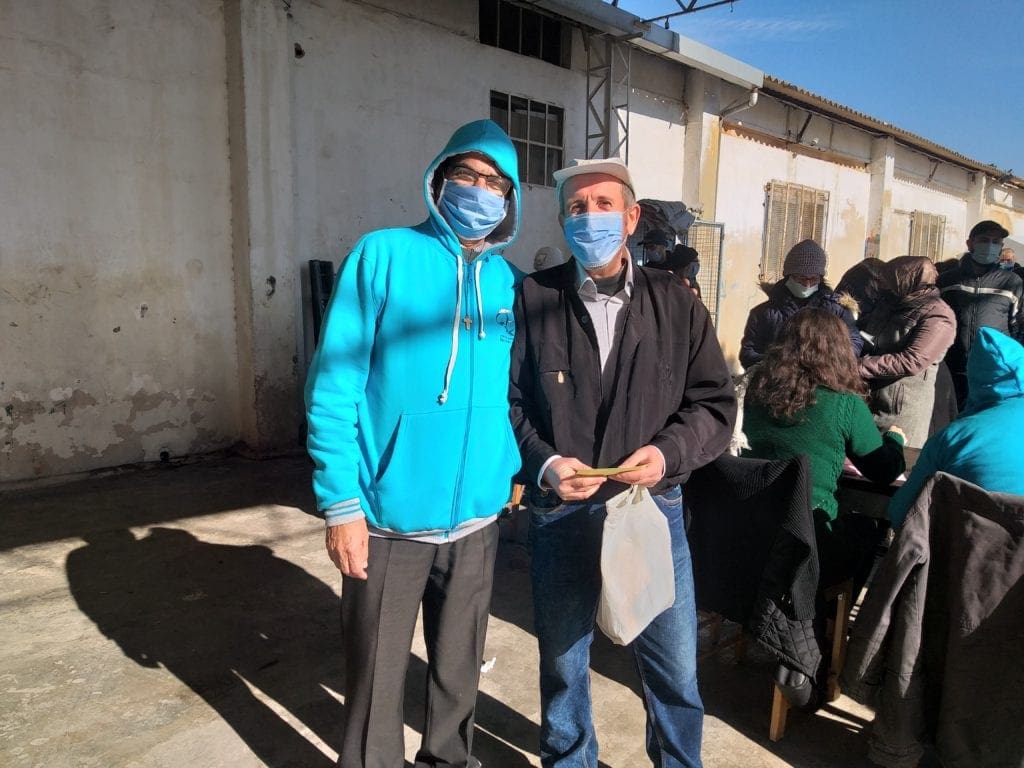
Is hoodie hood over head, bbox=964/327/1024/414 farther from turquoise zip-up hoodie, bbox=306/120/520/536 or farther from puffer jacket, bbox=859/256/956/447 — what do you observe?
turquoise zip-up hoodie, bbox=306/120/520/536

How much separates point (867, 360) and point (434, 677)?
2753 mm

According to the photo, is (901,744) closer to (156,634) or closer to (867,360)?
(867,360)

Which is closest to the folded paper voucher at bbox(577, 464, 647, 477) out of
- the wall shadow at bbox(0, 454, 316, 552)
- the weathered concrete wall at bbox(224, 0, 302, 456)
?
the wall shadow at bbox(0, 454, 316, 552)

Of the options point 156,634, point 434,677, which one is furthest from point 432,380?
point 156,634

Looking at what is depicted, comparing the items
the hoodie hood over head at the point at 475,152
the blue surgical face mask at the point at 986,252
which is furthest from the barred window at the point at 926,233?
the hoodie hood over head at the point at 475,152

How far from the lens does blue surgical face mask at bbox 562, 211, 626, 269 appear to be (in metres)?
1.91

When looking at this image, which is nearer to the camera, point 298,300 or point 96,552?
point 96,552

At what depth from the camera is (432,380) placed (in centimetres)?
178

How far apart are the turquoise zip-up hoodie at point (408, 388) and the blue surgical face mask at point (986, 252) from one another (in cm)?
488

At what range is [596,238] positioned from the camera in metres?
1.91

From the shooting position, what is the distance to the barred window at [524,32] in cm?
749

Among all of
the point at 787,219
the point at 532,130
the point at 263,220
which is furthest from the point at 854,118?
the point at 263,220

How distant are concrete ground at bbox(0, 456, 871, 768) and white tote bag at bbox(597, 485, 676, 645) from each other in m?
0.80

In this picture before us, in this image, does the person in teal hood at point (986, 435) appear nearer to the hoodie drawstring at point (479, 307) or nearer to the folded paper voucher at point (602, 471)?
the folded paper voucher at point (602, 471)
